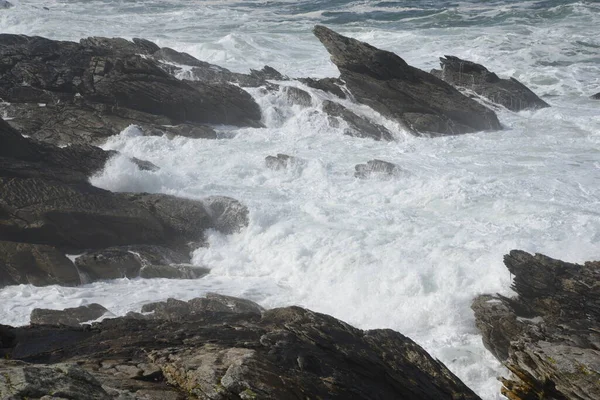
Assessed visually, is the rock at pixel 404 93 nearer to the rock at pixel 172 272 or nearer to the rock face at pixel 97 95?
the rock face at pixel 97 95

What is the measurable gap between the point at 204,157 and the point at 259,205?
178 inches

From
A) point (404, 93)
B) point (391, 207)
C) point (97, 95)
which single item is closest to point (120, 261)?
point (391, 207)

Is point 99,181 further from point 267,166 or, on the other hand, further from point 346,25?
point 346,25

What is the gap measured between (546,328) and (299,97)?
17275 mm

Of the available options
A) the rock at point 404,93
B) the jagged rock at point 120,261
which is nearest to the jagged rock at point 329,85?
the rock at point 404,93

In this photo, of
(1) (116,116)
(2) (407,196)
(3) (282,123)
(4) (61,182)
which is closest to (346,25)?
(3) (282,123)

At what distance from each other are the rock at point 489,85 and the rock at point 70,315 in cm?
1940

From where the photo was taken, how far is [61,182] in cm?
1669

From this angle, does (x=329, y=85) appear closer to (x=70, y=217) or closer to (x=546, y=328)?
(x=70, y=217)

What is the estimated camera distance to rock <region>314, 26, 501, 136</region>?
2466cm

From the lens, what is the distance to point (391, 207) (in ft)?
60.3

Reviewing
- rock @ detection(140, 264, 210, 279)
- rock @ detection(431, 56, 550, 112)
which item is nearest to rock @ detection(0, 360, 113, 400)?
rock @ detection(140, 264, 210, 279)

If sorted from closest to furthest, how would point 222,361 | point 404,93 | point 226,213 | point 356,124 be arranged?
point 222,361, point 226,213, point 356,124, point 404,93

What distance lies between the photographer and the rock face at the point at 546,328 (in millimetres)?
8031
